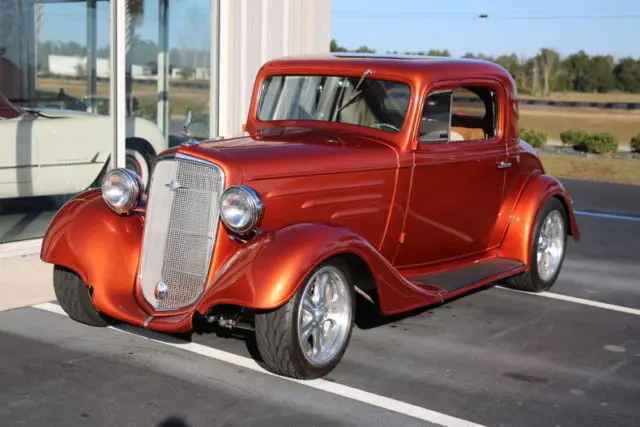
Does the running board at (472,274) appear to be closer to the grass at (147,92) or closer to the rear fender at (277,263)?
the rear fender at (277,263)

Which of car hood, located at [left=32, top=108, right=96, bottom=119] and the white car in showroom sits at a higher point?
car hood, located at [left=32, top=108, right=96, bottom=119]

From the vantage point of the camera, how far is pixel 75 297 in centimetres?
581

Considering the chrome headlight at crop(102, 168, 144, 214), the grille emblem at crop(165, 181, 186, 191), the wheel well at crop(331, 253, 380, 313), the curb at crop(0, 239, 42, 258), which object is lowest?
the curb at crop(0, 239, 42, 258)

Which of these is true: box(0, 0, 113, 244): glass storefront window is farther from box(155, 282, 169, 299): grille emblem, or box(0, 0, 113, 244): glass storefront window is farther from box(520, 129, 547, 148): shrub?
box(520, 129, 547, 148): shrub

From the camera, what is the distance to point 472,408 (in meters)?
4.73

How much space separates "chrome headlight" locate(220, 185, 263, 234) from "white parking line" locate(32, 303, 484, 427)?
33.5 inches

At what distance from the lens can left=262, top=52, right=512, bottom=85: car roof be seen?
6.38m

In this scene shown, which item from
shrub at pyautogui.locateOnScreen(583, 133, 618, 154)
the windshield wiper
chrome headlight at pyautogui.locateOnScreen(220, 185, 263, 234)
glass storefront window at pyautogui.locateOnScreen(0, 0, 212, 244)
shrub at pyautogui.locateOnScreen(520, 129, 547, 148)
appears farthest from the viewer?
shrub at pyautogui.locateOnScreen(520, 129, 547, 148)

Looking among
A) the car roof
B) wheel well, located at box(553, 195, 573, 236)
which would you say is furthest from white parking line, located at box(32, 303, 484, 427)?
wheel well, located at box(553, 195, 573, 236)

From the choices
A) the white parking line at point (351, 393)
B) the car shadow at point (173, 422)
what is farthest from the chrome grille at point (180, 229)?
the car shadow at point (173, 422)

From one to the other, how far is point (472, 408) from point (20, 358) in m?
2.60

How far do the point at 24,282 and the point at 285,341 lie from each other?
2.98 meters

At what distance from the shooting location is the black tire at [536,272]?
23.4 ft

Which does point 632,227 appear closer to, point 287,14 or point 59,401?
point 287,14
